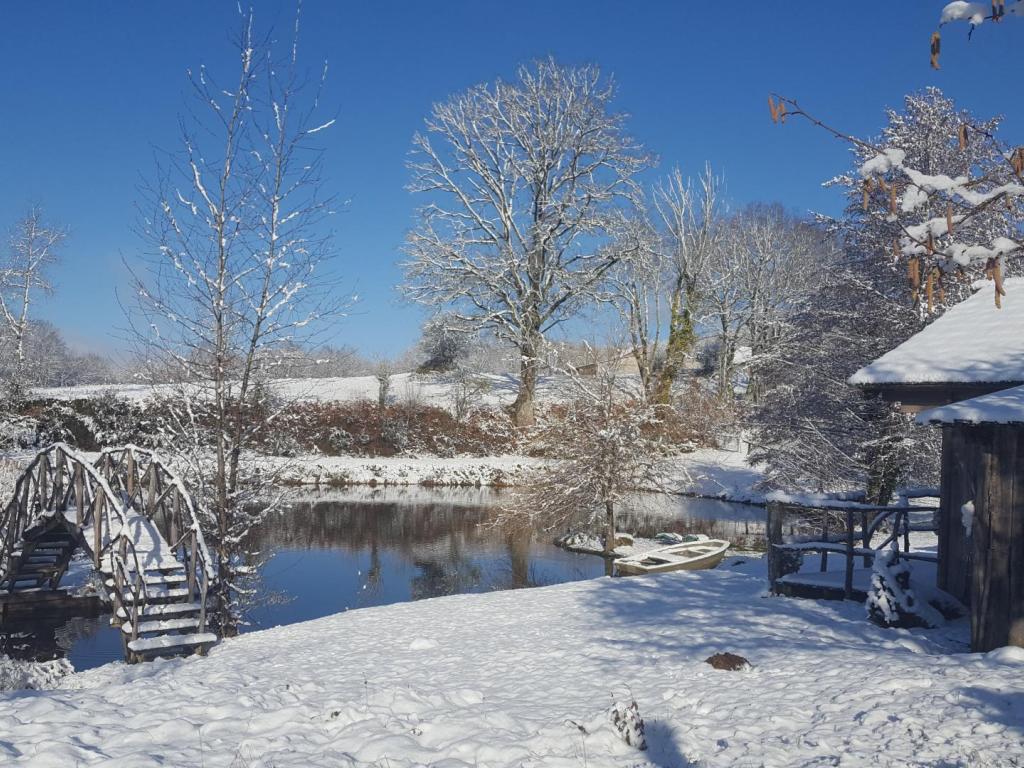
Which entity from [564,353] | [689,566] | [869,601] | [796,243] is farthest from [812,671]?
[796,243]

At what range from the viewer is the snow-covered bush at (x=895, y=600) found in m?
7.68

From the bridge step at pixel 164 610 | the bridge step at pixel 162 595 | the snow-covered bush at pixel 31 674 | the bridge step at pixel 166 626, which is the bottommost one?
the snow-covered bush at pixel 31 674

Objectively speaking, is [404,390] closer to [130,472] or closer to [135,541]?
[130,472]

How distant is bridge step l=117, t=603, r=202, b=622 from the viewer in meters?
10.3

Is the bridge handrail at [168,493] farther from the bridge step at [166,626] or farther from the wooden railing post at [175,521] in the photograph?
the bridge step at [166,626]

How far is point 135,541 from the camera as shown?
36.5ft

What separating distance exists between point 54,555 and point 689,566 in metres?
12.9

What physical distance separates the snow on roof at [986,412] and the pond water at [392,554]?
436 inches

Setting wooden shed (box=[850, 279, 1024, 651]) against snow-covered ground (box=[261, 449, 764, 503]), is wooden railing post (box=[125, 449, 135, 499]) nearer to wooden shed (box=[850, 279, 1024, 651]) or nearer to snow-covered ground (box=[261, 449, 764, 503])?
wooden shed (box=[850, 279, 1024, 651])

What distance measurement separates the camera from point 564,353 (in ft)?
90.8

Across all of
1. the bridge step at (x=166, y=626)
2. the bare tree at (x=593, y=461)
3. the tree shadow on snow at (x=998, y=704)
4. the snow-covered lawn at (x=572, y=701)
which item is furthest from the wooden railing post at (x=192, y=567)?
the bare tree at (x=593, y=461)

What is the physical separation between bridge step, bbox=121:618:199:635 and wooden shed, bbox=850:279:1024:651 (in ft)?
28.5

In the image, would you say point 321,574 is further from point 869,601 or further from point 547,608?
point 869,601

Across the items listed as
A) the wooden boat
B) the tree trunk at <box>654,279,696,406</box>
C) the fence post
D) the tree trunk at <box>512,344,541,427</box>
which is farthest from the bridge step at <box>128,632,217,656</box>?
the tree trunk at <box>654,279,696,406</box>
